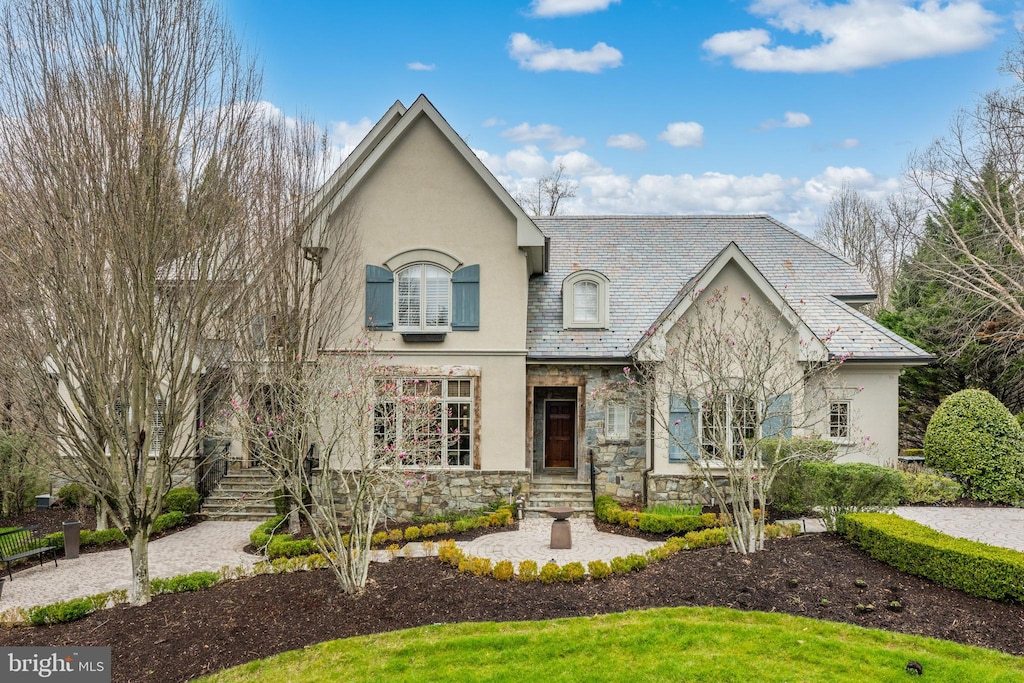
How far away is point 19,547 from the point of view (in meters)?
11.8

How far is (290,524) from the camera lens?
13586 mm

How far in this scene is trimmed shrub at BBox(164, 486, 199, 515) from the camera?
15402mm

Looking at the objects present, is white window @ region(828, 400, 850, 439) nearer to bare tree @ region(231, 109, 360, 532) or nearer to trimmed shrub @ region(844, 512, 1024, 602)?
trimmed shrub @ region(844, 512, 1024, 602)

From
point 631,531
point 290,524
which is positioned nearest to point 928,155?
point 631,531

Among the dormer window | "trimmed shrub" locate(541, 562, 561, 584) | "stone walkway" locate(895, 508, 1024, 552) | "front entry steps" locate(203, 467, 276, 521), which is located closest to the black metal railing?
the dormer window

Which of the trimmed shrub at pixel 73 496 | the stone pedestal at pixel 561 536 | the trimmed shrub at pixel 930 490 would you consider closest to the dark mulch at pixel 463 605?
the stone pedestal at pixel 561 536

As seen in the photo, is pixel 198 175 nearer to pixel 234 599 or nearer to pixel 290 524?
pixel 234 599

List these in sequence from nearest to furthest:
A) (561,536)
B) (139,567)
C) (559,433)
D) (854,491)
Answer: (139,567) → (854,491) → (561,536) → (559,433)

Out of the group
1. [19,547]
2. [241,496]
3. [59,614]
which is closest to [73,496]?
[241,496]

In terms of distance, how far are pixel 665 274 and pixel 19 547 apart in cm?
1695

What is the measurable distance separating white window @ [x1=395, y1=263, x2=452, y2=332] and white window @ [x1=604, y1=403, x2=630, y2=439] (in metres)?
4.78

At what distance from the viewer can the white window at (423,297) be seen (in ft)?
47.5

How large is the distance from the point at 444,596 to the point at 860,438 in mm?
12557

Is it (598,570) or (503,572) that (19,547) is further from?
(598,570)
